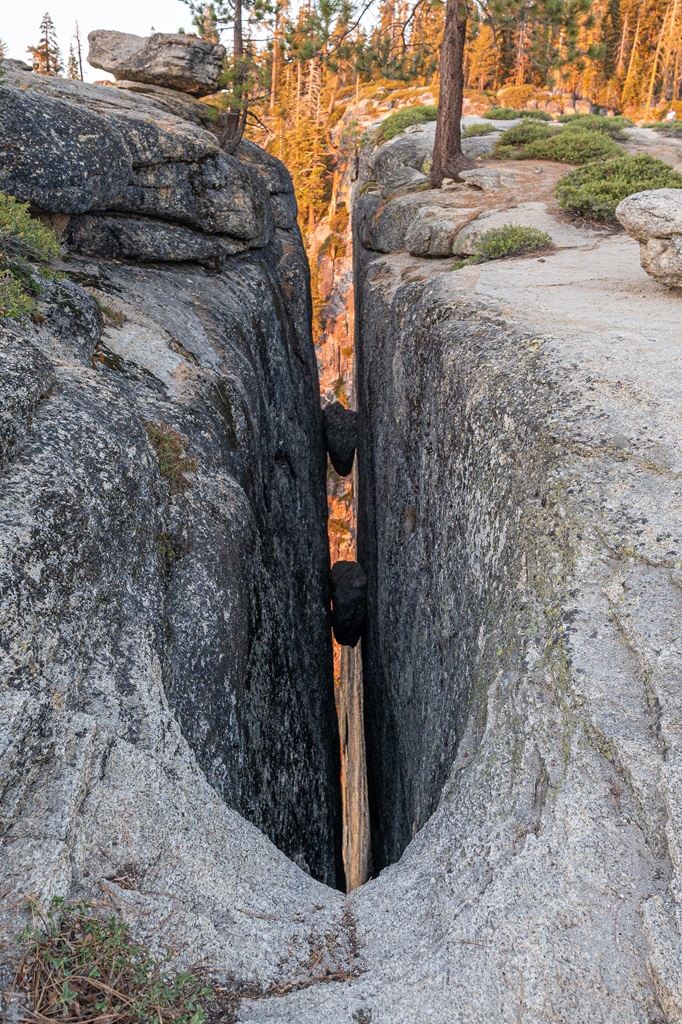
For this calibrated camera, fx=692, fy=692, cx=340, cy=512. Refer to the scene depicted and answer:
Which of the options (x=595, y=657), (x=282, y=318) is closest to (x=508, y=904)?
(x=595, y=657)

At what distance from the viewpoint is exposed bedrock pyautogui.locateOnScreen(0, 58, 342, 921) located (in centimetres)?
594

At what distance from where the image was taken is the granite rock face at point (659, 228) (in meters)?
11.7

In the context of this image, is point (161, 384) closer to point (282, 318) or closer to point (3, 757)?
point (3, 757)

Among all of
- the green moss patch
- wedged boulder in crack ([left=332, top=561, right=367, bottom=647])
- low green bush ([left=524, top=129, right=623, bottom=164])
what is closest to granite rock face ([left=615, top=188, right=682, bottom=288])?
the green moss patch

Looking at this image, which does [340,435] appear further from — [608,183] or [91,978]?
[91,978]

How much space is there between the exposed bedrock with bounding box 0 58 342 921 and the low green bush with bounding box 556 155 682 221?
8.92 m

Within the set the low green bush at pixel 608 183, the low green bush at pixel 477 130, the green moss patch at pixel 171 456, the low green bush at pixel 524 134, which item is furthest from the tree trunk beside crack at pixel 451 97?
the green moss patch at pixel 171 456

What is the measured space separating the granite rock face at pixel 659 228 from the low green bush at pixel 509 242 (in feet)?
15.3

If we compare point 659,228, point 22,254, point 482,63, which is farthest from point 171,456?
point 482,63

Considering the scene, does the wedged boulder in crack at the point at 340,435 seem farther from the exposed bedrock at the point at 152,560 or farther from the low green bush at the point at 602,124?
the low green bush at the point at 602,124

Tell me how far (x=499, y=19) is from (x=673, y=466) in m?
18.4

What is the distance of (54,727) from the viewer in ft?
19.6

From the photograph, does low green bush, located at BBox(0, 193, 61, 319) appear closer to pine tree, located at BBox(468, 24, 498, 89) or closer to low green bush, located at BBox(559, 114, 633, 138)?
low green bush, located at BBox(559, 114, 633, 138)

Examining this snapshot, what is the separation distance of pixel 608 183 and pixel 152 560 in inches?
700
